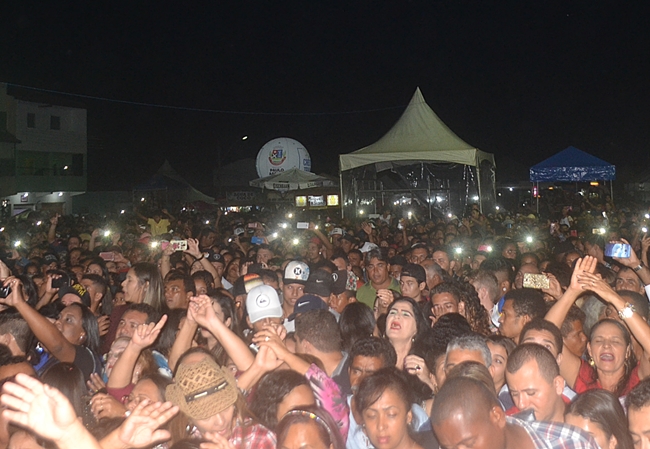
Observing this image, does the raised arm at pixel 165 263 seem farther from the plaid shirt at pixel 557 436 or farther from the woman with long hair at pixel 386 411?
the plaid shirt at pixel 557 436

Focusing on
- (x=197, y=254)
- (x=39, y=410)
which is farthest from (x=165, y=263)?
(x=39, y=410)

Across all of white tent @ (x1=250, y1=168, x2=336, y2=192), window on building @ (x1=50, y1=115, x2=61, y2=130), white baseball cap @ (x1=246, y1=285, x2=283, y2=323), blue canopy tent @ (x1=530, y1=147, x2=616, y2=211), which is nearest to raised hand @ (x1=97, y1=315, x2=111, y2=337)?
white baseball cap @ (x1=246, y1=285, x2=283, y2=323)

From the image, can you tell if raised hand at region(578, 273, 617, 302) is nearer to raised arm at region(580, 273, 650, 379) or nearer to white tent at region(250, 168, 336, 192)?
raised arm at region(580, 273, 650, 379)

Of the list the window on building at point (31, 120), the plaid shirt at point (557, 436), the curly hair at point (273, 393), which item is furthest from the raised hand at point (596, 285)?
the window on building at point (31, 120)

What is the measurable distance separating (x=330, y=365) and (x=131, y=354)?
126 cm

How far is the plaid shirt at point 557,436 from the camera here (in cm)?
272

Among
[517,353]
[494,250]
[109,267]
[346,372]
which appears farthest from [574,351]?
[109,267]

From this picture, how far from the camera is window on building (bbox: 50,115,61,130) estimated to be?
3859cm

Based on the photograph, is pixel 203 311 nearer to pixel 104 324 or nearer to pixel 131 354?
pixel 131 354

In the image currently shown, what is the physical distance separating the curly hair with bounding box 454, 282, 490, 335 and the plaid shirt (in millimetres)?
2406

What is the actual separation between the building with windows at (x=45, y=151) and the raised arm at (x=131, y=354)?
33.5 m

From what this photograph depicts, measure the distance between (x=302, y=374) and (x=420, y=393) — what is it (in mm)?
746

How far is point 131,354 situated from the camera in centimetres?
377

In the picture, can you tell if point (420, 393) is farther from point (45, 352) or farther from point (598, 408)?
point (45, 352)
